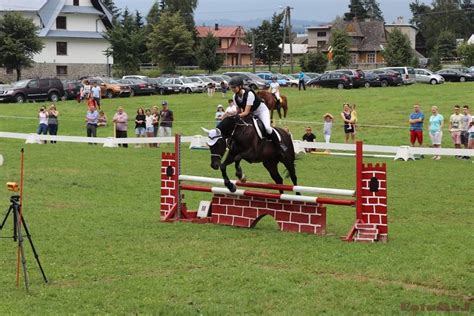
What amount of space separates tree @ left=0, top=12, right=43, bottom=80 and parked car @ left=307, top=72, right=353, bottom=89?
25.6m

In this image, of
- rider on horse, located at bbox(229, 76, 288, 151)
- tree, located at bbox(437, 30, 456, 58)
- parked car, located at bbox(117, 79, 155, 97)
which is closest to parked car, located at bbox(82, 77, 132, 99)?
parked car, located at bbox(117, 79, 155, 97)

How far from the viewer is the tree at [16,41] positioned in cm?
6831

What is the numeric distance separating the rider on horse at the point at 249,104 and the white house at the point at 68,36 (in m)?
71.2

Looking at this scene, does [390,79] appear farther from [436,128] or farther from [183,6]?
[183,6]

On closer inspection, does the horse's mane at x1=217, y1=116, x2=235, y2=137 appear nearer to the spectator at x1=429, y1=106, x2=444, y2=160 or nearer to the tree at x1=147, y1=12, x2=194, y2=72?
the spectator at x1=429, y1=106, x2=444, y2=160

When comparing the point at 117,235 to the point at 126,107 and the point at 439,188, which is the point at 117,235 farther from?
the point at 126,107

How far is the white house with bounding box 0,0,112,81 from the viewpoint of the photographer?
8344cm

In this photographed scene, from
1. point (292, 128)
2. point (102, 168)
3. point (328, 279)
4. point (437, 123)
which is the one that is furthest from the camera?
point (292, 128)

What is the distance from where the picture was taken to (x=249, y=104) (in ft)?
47.0

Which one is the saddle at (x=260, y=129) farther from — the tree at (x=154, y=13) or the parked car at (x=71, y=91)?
the tree at (x=154, y=13)

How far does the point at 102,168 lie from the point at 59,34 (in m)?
63.7

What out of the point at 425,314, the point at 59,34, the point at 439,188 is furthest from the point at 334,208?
the point at 59,34

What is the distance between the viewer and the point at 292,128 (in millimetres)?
37969

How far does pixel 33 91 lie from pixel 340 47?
45374 mm
